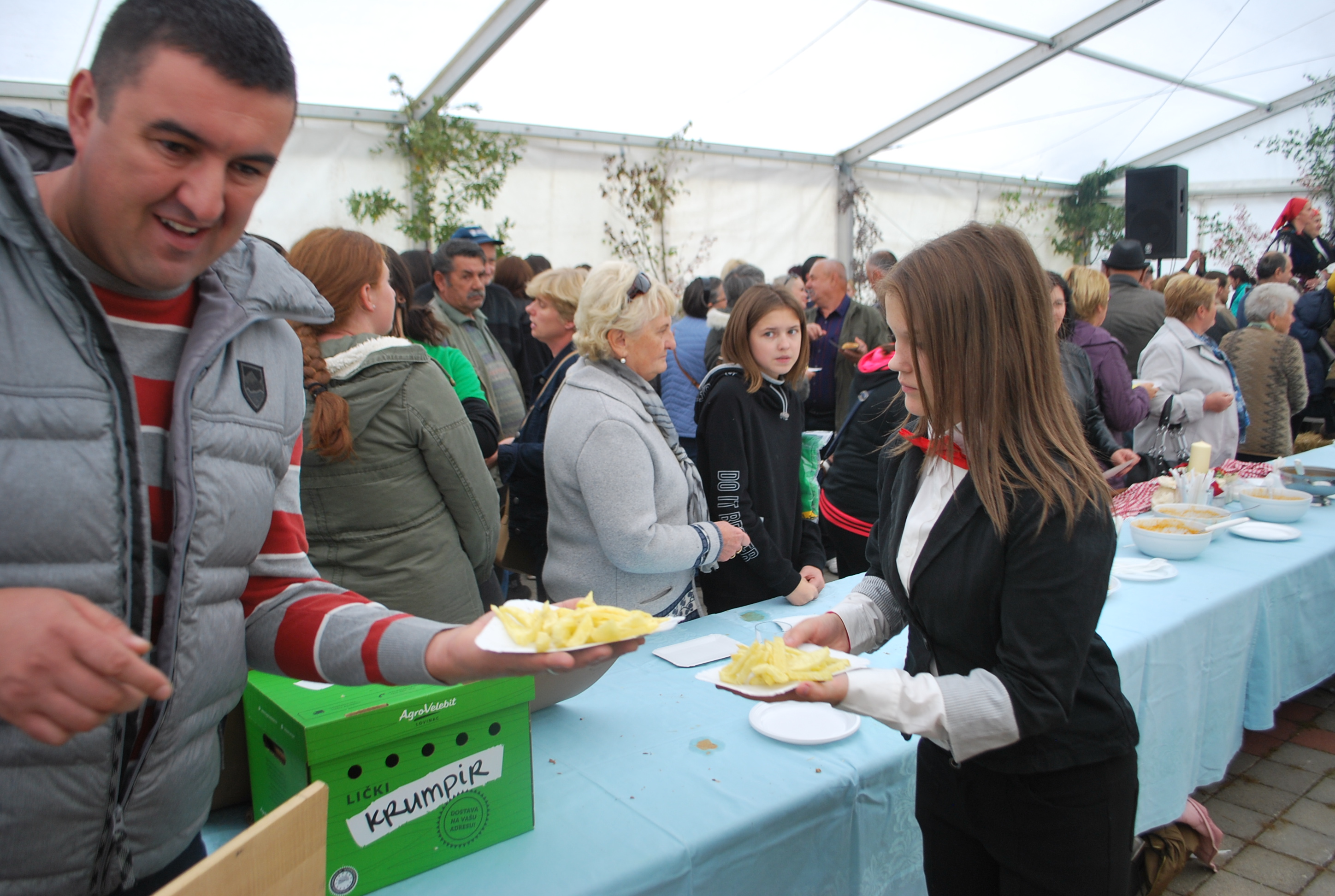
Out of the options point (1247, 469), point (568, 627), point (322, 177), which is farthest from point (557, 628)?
point (322, 177)

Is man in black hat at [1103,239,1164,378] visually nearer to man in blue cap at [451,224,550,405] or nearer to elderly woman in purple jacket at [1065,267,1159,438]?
elderly woman in purple jacket at [1065,267,1159,438]

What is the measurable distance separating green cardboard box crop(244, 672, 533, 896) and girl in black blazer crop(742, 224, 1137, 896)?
0.51 m

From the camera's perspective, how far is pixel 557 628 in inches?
42.3

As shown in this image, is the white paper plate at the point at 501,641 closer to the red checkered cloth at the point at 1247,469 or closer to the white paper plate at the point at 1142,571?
the white paper plate at the point at 1142,571

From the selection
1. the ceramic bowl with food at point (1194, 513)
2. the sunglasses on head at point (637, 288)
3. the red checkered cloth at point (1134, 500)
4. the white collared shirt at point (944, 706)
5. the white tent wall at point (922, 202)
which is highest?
the white tent wall at point (922, 202)

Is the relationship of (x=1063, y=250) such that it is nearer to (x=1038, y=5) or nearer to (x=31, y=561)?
(x=1038, y=5)

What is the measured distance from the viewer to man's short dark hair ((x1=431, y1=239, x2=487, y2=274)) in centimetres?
386

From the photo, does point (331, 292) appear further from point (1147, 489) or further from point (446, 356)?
point (1147, 489)

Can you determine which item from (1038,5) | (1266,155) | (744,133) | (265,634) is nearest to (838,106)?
(744,133)

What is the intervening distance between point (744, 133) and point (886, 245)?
2453 millimetres

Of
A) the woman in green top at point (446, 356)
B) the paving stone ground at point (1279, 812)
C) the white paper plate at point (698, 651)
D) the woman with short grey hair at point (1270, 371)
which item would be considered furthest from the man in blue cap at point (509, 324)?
the woman with short grey hair at point (1270, 371)

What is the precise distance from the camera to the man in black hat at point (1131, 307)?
212 inches

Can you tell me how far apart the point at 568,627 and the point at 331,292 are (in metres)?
1.44

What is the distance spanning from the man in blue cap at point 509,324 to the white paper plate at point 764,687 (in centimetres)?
328
